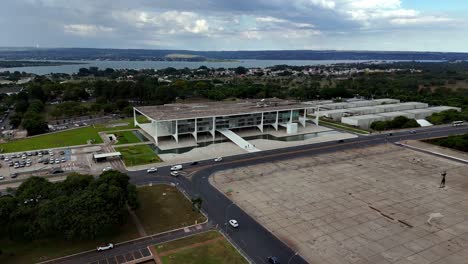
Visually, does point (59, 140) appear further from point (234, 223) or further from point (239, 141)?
point (234, 223)

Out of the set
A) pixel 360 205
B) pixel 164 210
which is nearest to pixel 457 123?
pixel 360 205

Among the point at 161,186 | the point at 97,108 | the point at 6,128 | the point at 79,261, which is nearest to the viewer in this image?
the point at 79,261

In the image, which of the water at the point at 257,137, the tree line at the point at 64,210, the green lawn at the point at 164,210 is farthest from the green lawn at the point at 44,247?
the water at the point at 257,137

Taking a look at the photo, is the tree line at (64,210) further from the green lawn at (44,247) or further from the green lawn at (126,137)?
the green lawn at (126,137)

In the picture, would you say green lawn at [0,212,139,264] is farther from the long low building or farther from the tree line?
the long low building

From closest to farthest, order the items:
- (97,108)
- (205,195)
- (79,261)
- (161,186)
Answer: (79,261)
(205,195)
(161,186)
(97,108)

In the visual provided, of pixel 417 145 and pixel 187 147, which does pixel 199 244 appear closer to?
pixel 187 147

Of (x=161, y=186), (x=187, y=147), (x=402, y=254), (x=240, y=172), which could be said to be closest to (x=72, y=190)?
(x=161, y=186)
